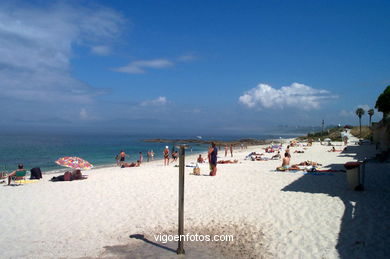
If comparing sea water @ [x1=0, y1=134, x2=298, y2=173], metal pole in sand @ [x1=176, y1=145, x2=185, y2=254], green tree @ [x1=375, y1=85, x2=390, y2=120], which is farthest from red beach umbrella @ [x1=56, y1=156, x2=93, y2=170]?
green tree @ [x1=375, y1=85, x2=390, y2=120]

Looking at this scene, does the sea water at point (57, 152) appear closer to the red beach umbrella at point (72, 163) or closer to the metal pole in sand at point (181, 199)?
the metal pole in sand at point (181, 199)

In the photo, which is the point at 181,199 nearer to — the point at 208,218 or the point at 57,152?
the point at 208,218

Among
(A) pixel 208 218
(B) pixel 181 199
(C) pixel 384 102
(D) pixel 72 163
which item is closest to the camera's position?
(B) pixel 181 199

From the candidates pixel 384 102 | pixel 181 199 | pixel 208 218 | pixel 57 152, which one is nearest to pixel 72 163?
pixel 208 218

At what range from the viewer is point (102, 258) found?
199 inches

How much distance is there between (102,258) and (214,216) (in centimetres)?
294

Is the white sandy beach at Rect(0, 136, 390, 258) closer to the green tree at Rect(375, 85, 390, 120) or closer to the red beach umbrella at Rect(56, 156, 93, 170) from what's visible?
the red beach umbrella at Rect(56, 156, 93, 170)

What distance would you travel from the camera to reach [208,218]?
7043 millimetres

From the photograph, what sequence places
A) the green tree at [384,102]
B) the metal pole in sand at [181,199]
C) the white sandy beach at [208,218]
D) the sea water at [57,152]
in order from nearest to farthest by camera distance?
the metal pole in sand at [181,199]
the white sandy beach at [208,218]
the sea water at [57,152]
the green tree at [384,102]

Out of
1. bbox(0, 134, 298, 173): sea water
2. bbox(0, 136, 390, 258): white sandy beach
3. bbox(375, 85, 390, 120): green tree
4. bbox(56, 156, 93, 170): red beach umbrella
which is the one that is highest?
bbox(375, 85, 390, 120): green tree

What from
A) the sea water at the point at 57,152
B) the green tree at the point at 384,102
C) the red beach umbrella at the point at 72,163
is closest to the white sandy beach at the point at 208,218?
the sea water at the point at 57,152

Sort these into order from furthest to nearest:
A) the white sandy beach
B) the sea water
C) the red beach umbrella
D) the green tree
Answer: the green tree → the sea water → the red beach umbrella → the white sandy beach

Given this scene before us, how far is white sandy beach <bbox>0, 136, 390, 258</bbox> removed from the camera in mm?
5270

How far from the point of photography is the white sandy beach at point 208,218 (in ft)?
17.3
